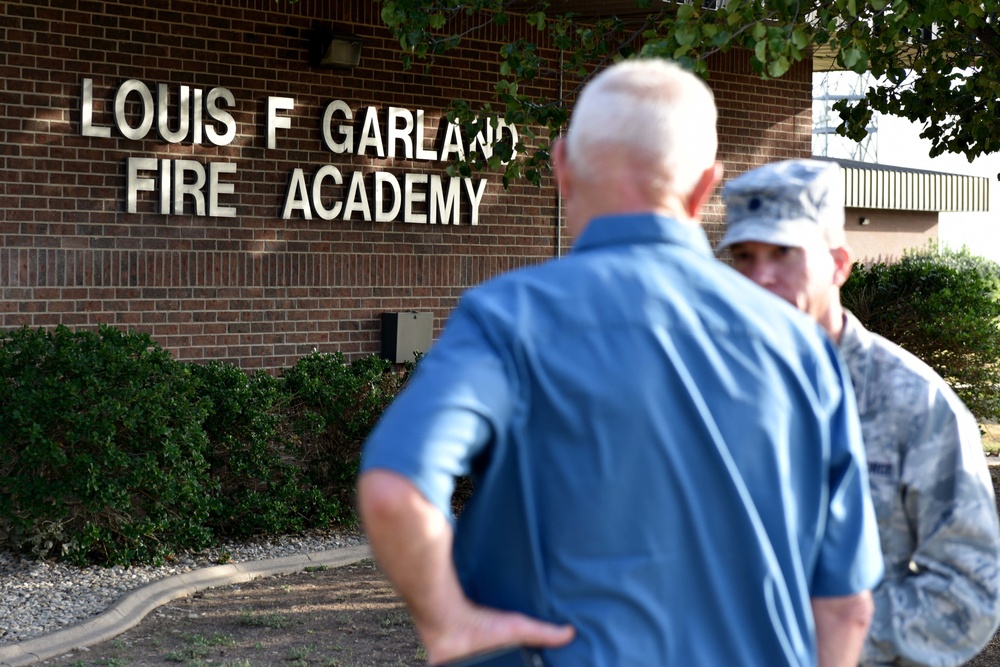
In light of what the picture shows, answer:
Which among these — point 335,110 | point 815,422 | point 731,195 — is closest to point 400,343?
point 335,110

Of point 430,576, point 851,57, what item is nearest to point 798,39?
point 851,57

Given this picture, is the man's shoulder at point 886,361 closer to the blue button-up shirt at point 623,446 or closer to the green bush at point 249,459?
the blue button-up shirt at point 623,446

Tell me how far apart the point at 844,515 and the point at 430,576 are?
29.0 inches

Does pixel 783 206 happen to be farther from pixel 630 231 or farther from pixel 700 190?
pixel 630 231

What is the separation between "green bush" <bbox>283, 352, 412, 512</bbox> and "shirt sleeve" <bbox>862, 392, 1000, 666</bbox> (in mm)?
6032

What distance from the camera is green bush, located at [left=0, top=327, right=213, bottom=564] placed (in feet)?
22.5

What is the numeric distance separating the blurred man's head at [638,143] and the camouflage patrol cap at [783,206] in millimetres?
559

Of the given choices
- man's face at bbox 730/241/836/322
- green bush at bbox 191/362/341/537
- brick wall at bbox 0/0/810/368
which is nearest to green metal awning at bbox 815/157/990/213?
brick wall at bbox 0/0/810/368

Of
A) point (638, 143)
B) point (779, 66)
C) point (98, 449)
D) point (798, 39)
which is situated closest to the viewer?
point (638, 143)

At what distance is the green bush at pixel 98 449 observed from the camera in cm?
686

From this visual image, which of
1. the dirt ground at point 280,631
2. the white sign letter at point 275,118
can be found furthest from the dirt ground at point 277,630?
the white sign letter at point 275,118

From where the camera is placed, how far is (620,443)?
170cm

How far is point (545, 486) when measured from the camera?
66.9 inches

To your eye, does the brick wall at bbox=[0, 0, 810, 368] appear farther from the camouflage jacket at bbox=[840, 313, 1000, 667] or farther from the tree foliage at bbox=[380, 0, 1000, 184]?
the camouflage jacket at bbox=[840, 313, 1000, 667]
